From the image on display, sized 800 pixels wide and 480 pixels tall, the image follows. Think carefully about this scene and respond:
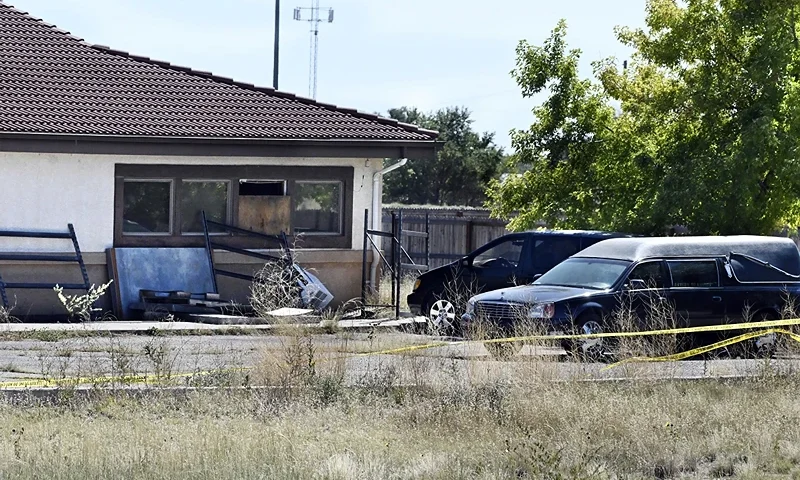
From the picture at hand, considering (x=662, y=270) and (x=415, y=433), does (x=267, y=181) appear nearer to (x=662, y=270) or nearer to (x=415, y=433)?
(x=662, y=270)

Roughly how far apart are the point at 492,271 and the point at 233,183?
195 inches

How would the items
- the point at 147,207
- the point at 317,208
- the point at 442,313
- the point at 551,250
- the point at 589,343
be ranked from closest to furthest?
the point at 589,343 → the point at 551,250 → the point at 442,313 → the point at 147,207 → the point at 317,208

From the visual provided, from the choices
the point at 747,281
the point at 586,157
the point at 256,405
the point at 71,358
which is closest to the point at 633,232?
the point at 586,157

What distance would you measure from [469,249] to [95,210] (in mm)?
11940

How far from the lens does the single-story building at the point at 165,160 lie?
66.9 feet

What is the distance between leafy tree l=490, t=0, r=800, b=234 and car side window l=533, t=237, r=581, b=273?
8.68 feet

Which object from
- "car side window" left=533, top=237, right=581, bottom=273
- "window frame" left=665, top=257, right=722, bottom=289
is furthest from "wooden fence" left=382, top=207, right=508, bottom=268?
"window frame" left=665, top=257, right=722, bottom=289

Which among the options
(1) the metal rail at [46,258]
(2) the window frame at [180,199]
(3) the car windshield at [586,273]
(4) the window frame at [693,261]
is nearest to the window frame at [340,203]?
(2) the window frame at [180,199]

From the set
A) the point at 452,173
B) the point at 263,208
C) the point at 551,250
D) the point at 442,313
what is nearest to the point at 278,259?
the point at 263,208

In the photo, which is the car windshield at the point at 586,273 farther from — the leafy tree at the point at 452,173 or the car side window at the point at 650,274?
the leafy tree at the point at 452,173

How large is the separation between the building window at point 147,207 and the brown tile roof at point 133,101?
103cm

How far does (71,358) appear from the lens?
15266mm

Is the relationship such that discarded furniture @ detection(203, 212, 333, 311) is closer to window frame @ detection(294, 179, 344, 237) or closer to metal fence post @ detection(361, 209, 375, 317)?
window frame @ detection(294, 179, 344, 237)

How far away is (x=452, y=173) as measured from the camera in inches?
2256
